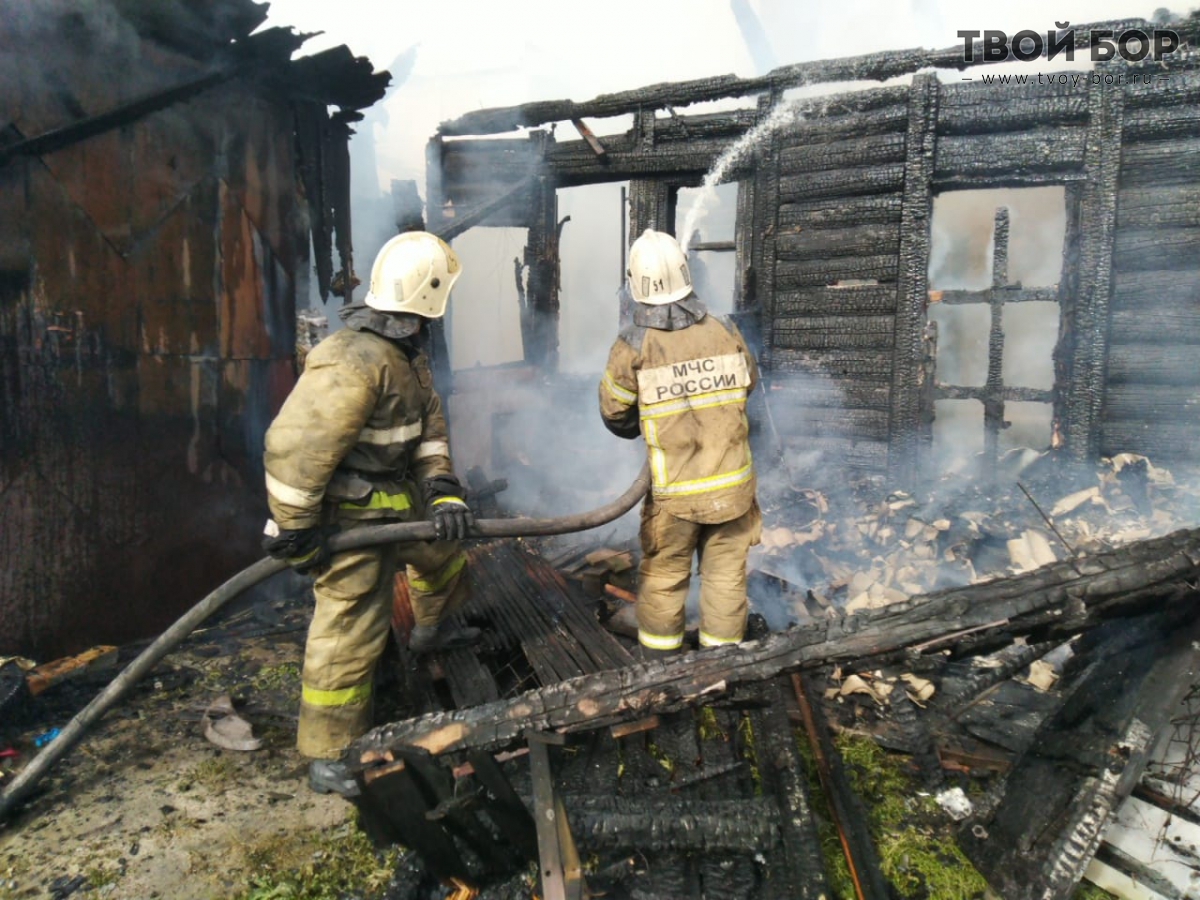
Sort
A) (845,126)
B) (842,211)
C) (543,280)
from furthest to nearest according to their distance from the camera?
(543,280)
(842,211)
(845,126)

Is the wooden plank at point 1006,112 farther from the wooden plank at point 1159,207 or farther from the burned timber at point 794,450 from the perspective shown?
→ the wooden plank at point 1159,207

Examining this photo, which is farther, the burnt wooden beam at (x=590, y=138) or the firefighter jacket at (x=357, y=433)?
the burnt wooden beam at (x=590, y=138)

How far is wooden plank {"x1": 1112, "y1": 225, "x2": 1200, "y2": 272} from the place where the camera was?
18.9 feet

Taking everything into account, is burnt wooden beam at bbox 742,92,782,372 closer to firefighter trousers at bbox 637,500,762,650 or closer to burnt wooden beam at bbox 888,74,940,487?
burnt wooden beam at bbox 888,74,940,487

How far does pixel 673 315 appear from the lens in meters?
3.64

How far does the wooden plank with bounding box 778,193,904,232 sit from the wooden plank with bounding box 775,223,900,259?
57 millimetres

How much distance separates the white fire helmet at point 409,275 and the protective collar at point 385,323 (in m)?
0.03

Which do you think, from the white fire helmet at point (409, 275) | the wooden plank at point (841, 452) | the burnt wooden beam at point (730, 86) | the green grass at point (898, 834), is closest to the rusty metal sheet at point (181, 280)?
the white fire helmet at point (409, 275)

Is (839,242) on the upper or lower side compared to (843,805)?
upper

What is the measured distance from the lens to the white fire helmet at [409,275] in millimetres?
3305

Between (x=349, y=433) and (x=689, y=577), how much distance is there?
6.18ft

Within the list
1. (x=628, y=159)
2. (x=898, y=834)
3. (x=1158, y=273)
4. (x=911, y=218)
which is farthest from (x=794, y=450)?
(x=898, y=834)

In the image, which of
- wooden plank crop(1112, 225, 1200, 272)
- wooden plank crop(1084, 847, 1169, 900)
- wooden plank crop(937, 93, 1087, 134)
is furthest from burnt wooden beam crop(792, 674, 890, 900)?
wooden plank crop(937, 93, 1087, 134)

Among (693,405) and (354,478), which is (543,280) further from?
(354,478)
